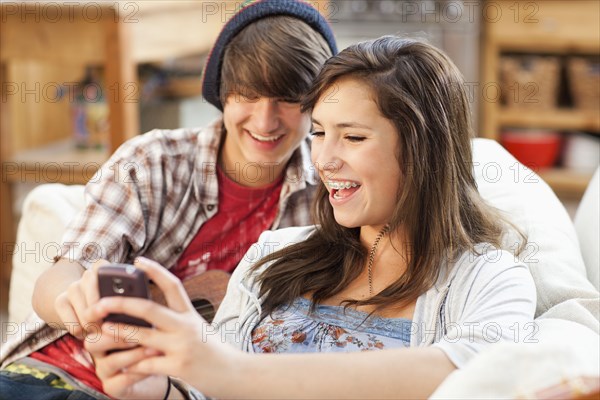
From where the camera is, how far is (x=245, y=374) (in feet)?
3.48

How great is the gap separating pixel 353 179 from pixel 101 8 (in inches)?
54.1

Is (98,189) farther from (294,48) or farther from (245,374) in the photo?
(245,374)

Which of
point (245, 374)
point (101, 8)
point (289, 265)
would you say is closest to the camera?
point (245, 374)

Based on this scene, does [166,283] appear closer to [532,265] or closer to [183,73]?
[532,265]

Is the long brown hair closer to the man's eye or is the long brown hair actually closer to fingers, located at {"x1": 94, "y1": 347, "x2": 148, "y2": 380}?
the man's eye

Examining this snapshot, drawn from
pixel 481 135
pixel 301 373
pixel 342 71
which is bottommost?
pixel 481 135

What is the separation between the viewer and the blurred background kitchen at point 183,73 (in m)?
2.57

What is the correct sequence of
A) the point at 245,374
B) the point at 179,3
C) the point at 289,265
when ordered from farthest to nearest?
the point at 179,3 → the point at 289,265 → the point at 245,374

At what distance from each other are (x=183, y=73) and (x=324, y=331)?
7.42 ft

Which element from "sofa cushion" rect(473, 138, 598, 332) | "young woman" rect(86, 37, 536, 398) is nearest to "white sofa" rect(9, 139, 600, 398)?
"sofa cushion" rect(473, 138, 598, 332)

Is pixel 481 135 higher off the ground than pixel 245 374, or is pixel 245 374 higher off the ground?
pixel 245 374

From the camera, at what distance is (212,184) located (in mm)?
1780

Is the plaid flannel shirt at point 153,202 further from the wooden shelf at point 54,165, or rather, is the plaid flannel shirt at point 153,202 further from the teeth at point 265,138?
the wooden shelf at point 54,165

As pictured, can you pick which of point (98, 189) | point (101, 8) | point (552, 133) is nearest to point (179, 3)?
point (101, 8)
